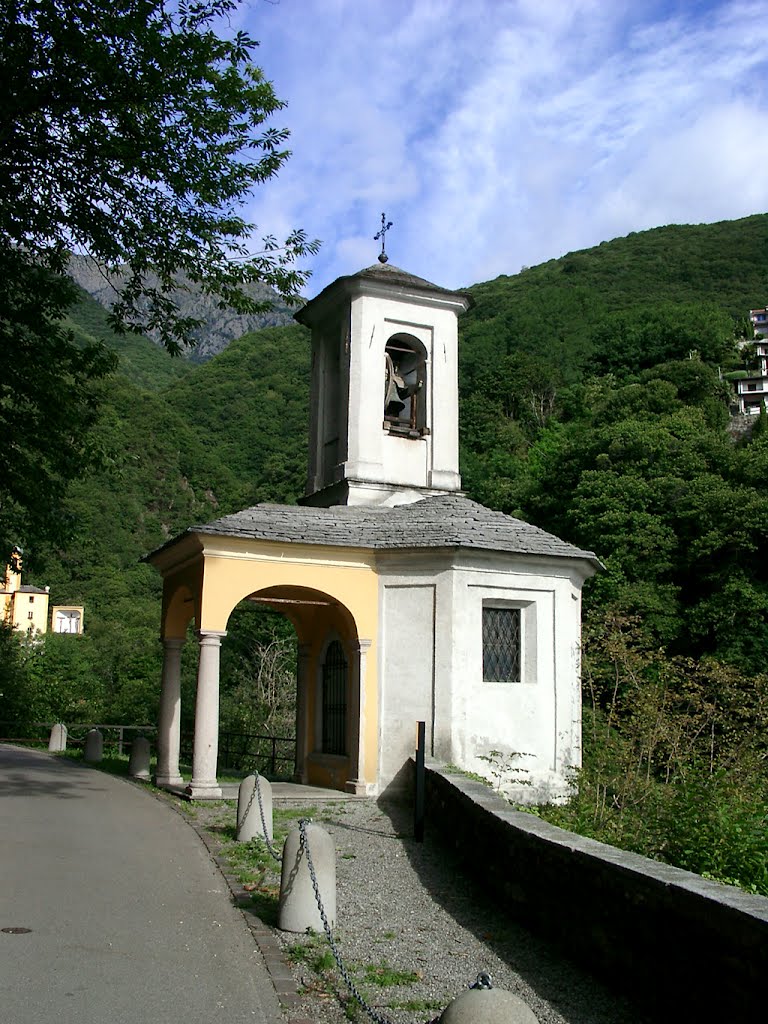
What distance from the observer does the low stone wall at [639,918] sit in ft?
13.7

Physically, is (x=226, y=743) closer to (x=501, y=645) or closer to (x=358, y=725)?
(x=358, y=725)

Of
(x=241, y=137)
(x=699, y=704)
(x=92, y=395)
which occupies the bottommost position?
(x=699, y=704)

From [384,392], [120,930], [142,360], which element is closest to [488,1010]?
[120,930]

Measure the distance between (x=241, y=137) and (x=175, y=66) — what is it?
1.27 meters

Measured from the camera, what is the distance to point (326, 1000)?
5133mm

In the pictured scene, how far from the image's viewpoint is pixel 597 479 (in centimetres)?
3616

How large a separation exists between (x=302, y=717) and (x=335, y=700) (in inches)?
34.3

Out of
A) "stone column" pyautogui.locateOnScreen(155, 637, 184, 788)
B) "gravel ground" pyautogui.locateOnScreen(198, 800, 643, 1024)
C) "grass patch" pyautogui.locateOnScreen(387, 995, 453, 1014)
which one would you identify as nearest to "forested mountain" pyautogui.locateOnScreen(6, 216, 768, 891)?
"gravel ground" pyautogui.locateOnScreen(198, 800, 643, 1024)

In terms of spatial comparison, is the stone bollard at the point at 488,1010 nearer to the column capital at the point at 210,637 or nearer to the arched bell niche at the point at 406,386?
the column capital at the point at 210,637

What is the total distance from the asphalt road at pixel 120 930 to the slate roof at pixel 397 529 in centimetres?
407

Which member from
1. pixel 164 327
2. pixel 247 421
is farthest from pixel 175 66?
pixel 247 421

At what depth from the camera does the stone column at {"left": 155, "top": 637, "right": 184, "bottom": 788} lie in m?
14.8

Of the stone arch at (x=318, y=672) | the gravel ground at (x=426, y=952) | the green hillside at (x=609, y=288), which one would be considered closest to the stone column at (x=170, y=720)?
the stone arch at (x=318, y=672)

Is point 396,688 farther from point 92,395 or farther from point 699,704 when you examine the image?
point 92,395
